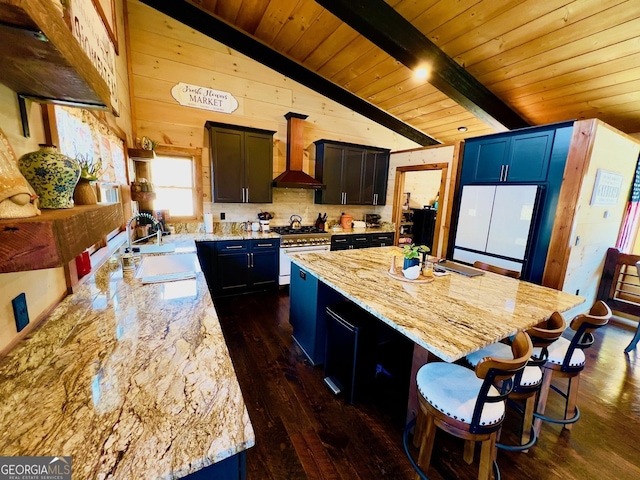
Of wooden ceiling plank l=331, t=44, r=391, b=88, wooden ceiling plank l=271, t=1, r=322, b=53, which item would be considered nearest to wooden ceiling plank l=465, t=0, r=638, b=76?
wooden ceiling plank l=331, t=44, r=391, b=88

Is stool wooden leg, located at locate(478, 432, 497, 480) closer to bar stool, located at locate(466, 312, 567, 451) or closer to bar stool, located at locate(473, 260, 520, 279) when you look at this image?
bar stool, located at locate(466, 312, 567, 451)

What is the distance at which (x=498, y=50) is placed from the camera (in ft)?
9.03

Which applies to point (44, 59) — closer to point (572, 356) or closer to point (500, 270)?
point (572, 356)

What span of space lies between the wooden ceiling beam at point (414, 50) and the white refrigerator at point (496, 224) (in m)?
1.09

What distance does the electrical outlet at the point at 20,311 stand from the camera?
3.16 ft

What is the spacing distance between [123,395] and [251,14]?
165 inches

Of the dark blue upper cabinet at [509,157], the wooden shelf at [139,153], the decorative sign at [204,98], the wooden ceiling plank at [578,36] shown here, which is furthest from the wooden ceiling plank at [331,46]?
the wooden shelf at [139,153]

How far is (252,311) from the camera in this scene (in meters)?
3.28

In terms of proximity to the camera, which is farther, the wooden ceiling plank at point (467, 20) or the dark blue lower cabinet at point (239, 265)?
the dark blue lower cabinet at point (239, 265)

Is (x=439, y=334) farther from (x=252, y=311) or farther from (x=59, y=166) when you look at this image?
(x=252, y=311)

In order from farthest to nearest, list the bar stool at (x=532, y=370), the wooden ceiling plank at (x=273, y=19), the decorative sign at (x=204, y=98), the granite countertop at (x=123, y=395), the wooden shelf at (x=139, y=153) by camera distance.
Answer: the decorative sign at (x=204, y=98)
the wooden ceiling plank at (x=273, y=19)
the wooden shelf at (x=139, y=153)
the bar stool at (x=532, y=370)
the granite countertop at (x=123, y=395)

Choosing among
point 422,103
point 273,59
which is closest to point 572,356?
point 422,103

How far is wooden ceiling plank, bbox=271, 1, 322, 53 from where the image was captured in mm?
2966

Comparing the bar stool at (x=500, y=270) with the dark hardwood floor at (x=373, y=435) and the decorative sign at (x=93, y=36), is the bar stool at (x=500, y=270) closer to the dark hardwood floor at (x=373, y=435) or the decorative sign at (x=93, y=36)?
the dark hardwood floor at (x=373, y=435)
